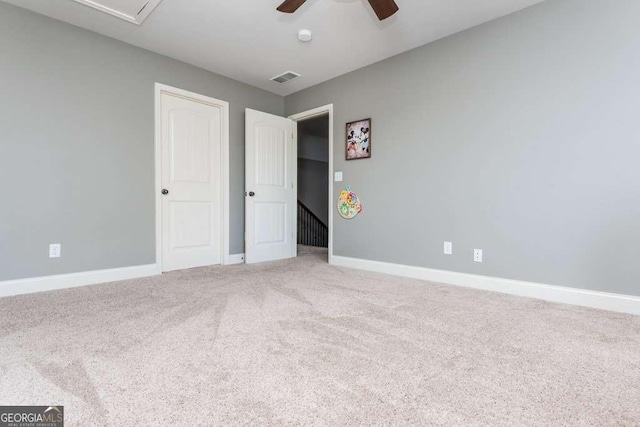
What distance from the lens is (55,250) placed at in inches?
108

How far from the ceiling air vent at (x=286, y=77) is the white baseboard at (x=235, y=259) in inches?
93.0

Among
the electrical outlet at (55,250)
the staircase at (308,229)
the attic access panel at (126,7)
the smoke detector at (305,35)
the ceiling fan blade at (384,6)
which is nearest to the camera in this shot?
the ceiling fan blade at (384,6)

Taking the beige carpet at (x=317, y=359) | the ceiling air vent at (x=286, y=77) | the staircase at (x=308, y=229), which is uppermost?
the ceiling air vent at (x=286, y=77)

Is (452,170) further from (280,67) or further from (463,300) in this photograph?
(280,67)

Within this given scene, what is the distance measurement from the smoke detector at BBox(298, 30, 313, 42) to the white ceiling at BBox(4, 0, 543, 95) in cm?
5

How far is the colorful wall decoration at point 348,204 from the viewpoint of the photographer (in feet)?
12.4

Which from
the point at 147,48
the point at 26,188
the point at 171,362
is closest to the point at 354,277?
the point at 171,362

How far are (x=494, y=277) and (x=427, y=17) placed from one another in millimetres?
2364

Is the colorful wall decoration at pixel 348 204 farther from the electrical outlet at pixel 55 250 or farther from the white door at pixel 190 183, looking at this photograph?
the electrical outlet at pixel 55 250

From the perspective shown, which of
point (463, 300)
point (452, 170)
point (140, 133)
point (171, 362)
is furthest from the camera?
point (140, 133)

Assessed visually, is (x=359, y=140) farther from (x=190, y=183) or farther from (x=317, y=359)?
(x=317, y=359)

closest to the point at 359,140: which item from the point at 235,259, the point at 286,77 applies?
the point at 286,77

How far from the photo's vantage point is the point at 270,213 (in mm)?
4305

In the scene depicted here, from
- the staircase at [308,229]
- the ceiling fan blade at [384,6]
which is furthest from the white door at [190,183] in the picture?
the staircase at [308,229]
